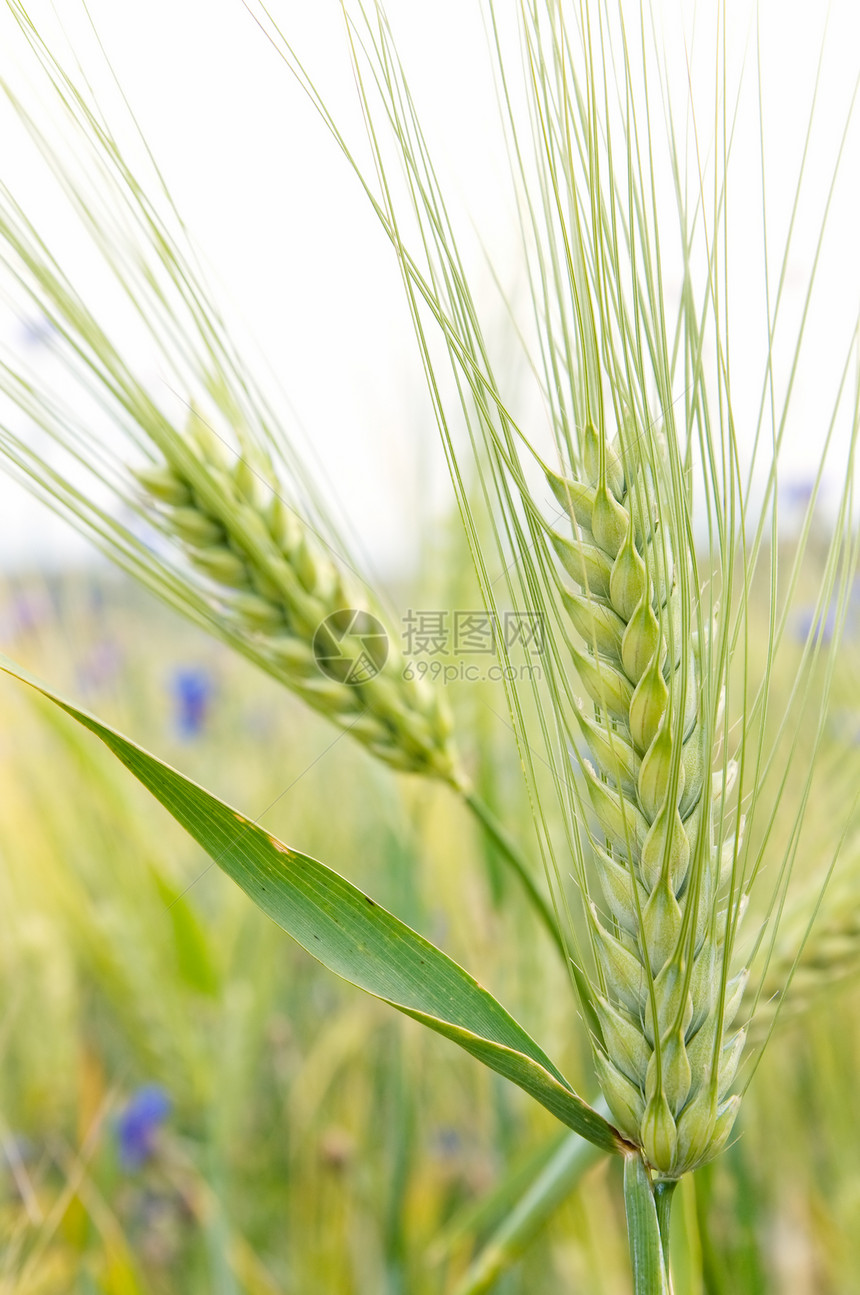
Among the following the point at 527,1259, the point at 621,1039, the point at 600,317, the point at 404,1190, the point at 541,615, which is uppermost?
the point at 600,317

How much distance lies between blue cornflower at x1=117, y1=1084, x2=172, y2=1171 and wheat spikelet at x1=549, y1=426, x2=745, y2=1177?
0.79 meters

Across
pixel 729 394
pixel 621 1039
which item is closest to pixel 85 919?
pixel 621 1039

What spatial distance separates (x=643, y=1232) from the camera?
317 millimetres

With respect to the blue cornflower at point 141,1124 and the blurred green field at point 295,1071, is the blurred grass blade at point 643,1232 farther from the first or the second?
the blue cornflower at point 141,1124

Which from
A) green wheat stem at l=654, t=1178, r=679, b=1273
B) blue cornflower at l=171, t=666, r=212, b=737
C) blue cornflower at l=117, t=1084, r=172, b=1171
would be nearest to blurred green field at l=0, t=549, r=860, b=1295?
blue cornflower at l=117, t=1084, r=172, b=1171

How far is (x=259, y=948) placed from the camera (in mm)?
933

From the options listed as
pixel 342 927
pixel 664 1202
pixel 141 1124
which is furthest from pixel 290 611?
pixel 141 1124

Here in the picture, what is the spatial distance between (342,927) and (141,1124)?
803mm

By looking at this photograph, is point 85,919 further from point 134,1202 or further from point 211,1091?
point 134,1202

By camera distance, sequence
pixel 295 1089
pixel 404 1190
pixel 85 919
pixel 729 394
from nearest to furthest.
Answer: pixel 729 394, pixel 404 1190, pixel 85 919, pixel 295 1089

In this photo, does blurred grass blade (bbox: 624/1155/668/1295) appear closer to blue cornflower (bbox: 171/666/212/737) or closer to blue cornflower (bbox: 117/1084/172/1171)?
blue cornflower (bbox: 117/1084/172/1171)

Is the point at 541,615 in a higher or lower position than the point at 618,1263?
higher

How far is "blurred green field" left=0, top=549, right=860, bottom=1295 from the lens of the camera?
29.8 inches

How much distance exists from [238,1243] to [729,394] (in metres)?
0.84
